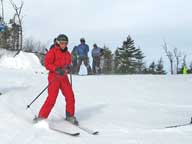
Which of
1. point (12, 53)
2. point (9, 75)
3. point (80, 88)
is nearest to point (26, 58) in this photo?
point (12, 53)

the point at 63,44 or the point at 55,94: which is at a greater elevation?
the point at 63,44

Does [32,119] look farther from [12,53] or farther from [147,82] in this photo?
[12,53]

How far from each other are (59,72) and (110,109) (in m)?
2.70

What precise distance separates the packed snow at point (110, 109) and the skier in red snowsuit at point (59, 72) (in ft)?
1.52

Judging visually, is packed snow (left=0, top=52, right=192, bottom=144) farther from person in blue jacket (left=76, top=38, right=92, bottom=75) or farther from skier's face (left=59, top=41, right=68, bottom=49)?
person in blue jacket (left=76, top=38, right=92, bottom=75)

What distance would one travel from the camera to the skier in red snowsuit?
29.4 feet

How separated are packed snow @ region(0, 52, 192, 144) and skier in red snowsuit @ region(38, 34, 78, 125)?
463 mm

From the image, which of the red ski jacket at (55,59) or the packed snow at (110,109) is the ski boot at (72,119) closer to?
the packed snow at (110,109)

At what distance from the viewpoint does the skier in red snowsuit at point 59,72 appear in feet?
29.4

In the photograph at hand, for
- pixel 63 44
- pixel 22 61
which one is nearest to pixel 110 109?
pixel 63 44

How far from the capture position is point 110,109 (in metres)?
11.3

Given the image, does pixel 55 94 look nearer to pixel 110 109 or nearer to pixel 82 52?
pixel 110 109

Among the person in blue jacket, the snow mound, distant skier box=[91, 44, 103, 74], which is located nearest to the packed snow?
the person in blue jacket

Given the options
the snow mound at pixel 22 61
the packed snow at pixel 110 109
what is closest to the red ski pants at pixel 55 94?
the packed snow at pixel 110 109
